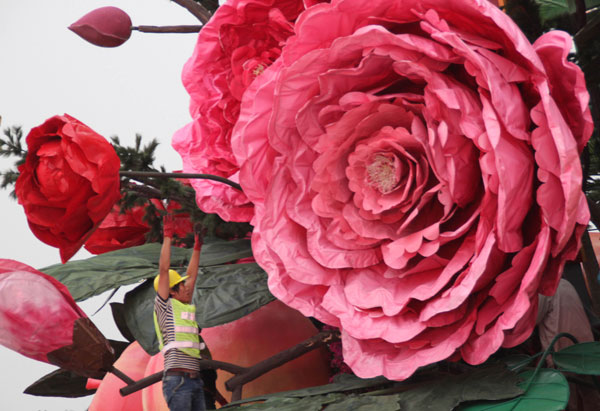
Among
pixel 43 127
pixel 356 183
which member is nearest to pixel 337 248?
pixel 356 183

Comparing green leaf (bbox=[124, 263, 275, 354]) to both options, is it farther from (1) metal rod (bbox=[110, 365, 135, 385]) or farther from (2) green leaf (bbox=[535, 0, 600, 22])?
(2) green leaf (bbox=[535, 0, 600, 22])

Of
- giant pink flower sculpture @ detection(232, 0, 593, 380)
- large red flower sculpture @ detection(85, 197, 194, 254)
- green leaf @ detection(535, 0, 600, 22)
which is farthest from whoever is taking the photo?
large red flower sculpture @ detection(85, 197, 194, 254)

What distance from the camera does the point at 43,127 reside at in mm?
255

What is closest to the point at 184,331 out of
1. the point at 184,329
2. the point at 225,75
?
the point at 184,329

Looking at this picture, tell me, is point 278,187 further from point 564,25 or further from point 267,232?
point 564,25

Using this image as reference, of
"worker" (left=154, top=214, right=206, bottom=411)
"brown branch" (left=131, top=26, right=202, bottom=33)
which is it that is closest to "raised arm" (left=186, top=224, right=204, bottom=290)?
"worker" (left=154, top=214, right=206, bottom=411)

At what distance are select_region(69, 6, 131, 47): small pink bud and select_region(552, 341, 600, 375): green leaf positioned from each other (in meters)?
0.24

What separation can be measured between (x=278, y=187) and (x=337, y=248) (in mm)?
27

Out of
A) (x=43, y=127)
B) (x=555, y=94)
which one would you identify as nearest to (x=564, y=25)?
(x=555, y=94)

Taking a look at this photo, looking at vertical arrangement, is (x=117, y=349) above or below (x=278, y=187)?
→ below

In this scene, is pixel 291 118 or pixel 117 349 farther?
pixel 117 349

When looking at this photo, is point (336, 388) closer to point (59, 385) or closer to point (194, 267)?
point (194, 267)

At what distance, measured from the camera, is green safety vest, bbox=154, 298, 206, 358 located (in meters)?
0.24

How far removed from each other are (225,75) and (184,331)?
103 mm
